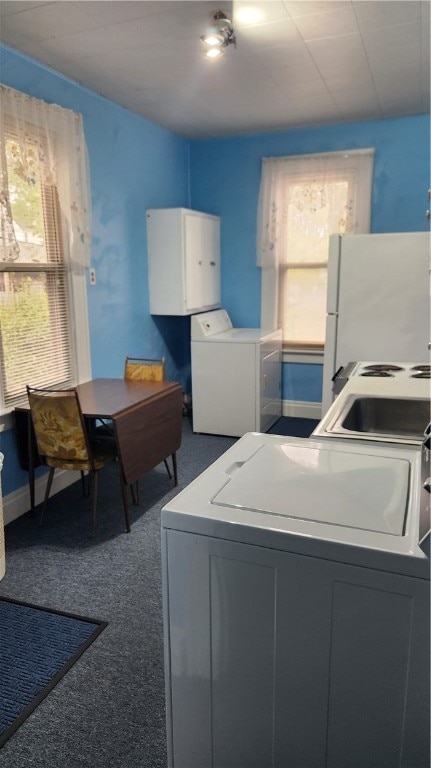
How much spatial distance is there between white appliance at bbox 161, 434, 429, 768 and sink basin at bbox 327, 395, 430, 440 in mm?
805

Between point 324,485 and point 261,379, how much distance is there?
311 cm

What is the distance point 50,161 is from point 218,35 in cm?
115

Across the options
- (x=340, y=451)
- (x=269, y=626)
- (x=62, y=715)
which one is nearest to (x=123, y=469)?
(x=62, y=715)

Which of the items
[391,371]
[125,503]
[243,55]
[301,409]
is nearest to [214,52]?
[243,55]

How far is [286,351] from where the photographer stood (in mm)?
4785

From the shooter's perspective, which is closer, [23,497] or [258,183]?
[23,497]

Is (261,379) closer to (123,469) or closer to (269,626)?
(123,469)

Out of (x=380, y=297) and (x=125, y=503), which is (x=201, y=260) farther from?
(x=125, y=503)

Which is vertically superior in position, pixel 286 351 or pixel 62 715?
pixel 286 351

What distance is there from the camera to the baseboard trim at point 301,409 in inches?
189

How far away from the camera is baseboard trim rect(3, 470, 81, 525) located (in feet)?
9.61

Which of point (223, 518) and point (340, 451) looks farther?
point (340, 451)

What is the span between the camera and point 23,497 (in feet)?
9.98

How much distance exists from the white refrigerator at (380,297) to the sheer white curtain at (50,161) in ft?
5.36
